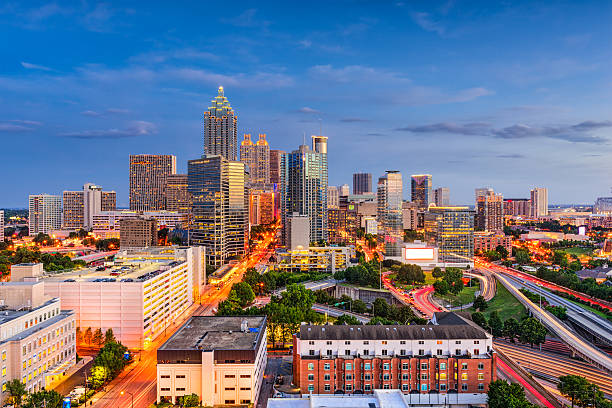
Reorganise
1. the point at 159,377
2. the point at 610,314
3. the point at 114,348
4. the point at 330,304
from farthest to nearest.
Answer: the point at 330,304
the point at 610,314
the point at 114,348
the point at 159,377

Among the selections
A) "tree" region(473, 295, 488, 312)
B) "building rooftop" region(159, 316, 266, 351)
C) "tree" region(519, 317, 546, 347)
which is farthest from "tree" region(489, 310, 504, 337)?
"building rooftop" region(159, 316, 266, 351)

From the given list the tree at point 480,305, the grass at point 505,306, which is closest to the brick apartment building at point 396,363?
the grass at point 505,306

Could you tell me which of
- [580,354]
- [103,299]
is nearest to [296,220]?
[103,299]

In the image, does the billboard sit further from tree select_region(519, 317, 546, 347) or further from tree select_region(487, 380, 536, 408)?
tree select_region(487, 380, 536, 408)

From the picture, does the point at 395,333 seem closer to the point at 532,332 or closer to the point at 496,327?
the point at 532,332

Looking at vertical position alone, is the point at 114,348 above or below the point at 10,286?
below

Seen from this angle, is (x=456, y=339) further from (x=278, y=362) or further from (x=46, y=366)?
(x=46, y=366)
